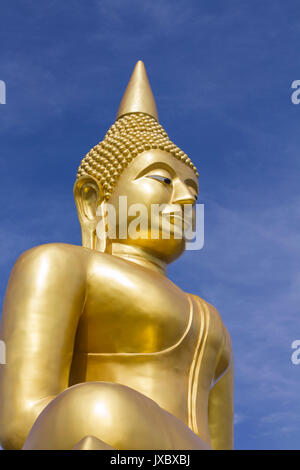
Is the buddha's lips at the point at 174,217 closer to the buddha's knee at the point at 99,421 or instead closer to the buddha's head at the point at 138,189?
the buddha's head at the point at 138,189

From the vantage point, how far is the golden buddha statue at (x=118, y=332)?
13.5ft

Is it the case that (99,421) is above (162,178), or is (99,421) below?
below

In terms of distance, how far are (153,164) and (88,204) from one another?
690 mm

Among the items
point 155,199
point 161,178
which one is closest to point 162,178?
point 161,178

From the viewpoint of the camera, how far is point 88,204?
679cm

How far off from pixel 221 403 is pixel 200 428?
0.88 m

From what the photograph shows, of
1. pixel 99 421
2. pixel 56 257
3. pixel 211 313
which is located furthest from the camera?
pixel 211 313

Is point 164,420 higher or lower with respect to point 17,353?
lower

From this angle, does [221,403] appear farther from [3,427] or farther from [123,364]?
[3,427]

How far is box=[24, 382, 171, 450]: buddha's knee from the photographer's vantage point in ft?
13.1

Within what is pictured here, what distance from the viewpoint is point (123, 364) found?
5.77 m

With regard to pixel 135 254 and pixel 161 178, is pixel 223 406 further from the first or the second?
pixel 161 178

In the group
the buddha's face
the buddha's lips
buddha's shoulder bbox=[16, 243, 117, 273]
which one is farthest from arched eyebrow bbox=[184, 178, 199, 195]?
buddha's shoulder bbox=[16, 243, 117, 273]
